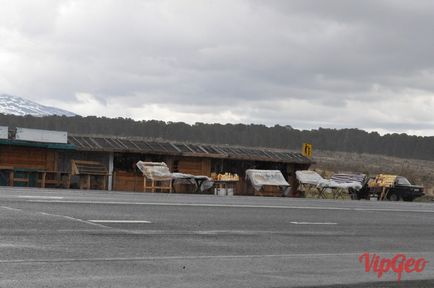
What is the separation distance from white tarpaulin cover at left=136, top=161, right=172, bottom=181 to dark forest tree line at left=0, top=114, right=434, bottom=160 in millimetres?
77626

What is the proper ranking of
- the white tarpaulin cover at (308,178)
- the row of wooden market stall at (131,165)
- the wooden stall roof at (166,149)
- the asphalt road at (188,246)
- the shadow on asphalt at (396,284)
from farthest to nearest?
the white tarpaulin cover at (308,178) < the wooden stall roof at (166,149) < the row of wooden market stall at (131,165) < the shadow on asphalt at (396,284) < the asphalt road at (188,246)

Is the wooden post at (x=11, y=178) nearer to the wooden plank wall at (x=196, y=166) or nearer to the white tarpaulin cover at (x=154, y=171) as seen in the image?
the white tarpaulin cover at (x=154, y=171)

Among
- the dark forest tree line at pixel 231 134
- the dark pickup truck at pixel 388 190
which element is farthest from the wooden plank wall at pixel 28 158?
the dark forest tree line at pixel 231 134

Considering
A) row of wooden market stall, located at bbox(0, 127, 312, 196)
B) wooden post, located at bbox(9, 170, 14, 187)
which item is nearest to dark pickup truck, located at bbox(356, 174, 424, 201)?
row of wooden market stall, located at bbox(0, 127, 312, 196)

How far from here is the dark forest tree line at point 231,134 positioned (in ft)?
428

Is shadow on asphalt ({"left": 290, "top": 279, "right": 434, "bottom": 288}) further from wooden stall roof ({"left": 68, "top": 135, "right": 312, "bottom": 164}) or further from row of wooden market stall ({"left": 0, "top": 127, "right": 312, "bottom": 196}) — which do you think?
wooden stall roof ({"left": 68, "top": 135, "right": 312, "bottom": 164})

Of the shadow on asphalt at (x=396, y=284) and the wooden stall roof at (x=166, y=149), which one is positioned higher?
the wooden stall roof at (x=166, y=149)

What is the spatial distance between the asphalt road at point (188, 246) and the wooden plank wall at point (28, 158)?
17.9 metres

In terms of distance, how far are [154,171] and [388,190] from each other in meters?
18.3

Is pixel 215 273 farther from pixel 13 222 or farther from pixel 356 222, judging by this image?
pixel 356 222

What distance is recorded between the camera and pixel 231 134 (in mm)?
156000

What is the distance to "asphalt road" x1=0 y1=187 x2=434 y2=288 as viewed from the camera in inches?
360

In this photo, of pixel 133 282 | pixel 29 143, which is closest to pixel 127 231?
pixel 133 282

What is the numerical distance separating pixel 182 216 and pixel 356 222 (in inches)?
200
